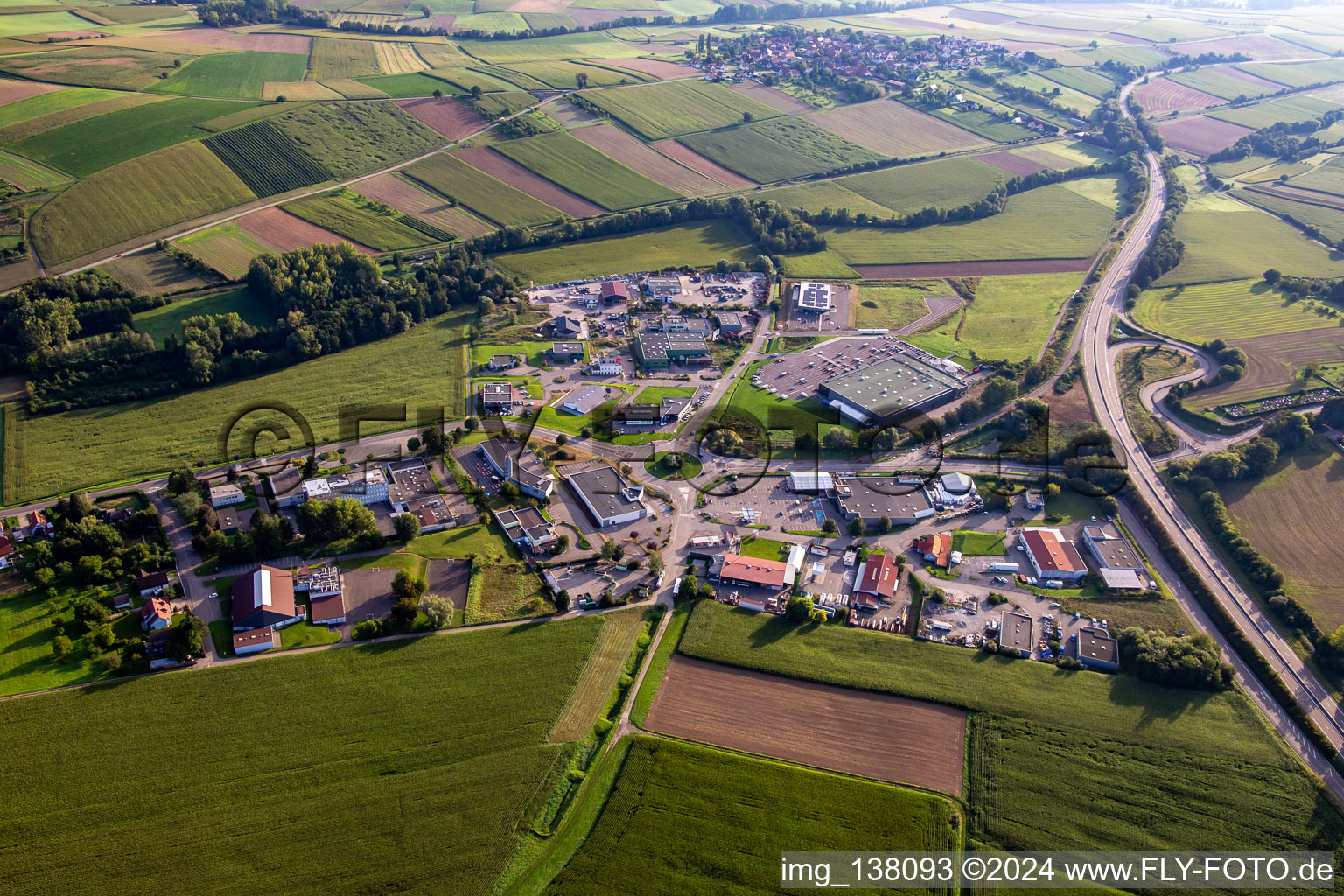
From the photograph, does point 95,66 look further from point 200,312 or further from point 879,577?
point 879,577

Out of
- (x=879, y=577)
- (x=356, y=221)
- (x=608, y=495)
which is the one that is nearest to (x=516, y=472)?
(x=608, y=495)

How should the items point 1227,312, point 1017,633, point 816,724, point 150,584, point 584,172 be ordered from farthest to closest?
point 584,172, point 1227,312, point 1017,633, point 150,584, point 816,724

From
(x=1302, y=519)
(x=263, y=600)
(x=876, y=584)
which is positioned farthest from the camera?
(x=1302, y=519)

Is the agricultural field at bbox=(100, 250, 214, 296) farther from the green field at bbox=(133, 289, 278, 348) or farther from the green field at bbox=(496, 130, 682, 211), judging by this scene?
the green field at bbox=(496, 130, 682, 211)

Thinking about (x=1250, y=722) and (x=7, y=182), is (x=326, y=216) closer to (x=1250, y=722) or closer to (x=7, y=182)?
(x=7, y=182)

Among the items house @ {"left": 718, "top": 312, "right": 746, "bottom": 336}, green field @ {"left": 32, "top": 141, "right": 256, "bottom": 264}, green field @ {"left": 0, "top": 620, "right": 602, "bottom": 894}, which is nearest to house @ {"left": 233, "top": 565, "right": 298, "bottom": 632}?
green field @ {"left": 0, "top": 620, "right": 602, "bottom": 894}

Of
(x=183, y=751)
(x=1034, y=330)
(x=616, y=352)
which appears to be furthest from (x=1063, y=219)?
(x=183, y=751)

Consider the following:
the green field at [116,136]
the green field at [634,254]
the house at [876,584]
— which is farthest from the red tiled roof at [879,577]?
the green field at [116,136]
